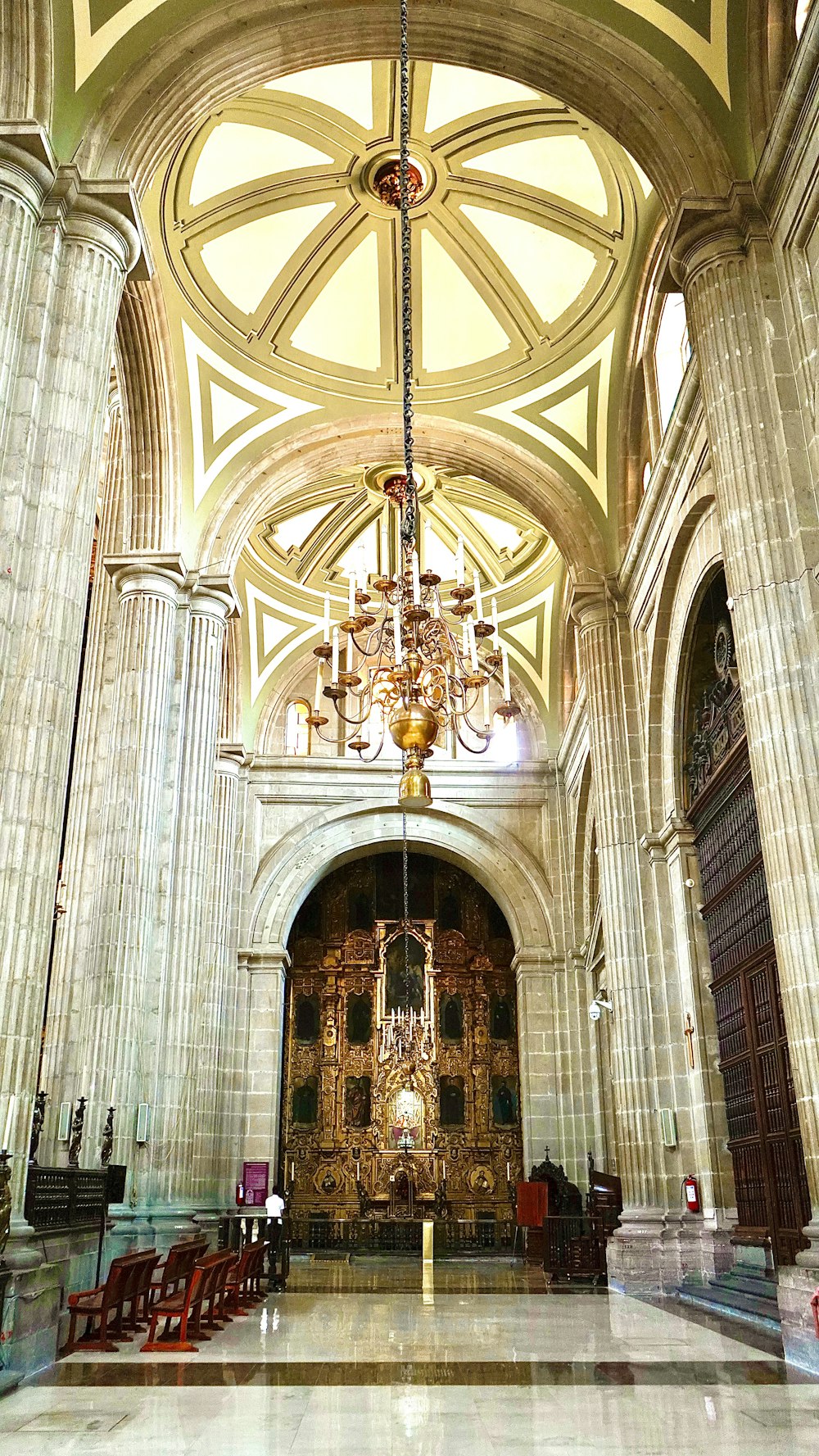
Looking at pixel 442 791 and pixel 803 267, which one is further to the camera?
pixel 442 791

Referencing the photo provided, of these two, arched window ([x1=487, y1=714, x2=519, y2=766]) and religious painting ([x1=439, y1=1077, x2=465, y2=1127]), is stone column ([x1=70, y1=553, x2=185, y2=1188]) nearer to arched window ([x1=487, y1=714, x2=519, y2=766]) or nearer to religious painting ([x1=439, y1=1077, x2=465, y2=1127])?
arched window ([x1=487, y1=714, x2=519, y2=766])

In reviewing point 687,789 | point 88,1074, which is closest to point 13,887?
point 88,1074

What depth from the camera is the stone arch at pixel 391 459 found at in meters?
14.9

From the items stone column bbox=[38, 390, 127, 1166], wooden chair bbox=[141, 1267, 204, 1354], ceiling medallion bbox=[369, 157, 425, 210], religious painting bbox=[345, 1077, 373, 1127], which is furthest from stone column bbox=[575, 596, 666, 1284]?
religious painting bbox=[345, 1077, 373, 1127]

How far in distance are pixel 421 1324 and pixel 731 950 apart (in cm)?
445

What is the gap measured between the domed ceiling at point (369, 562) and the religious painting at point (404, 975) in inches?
237

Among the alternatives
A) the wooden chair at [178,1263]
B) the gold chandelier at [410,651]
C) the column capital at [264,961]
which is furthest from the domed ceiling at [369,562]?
the wooden chair at [178,1263]

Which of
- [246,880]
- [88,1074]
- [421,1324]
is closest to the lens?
[421,1324]

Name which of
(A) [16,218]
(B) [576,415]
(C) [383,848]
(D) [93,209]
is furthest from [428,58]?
(C) [383,848]

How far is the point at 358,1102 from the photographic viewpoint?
2325 cm

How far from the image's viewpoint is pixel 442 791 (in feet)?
70.4

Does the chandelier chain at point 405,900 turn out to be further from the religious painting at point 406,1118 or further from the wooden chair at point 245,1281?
the wooden chair at point 245,1281

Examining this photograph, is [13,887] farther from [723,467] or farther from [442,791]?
[442,791]

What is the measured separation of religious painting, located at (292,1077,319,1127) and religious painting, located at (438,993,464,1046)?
2.82 metres
